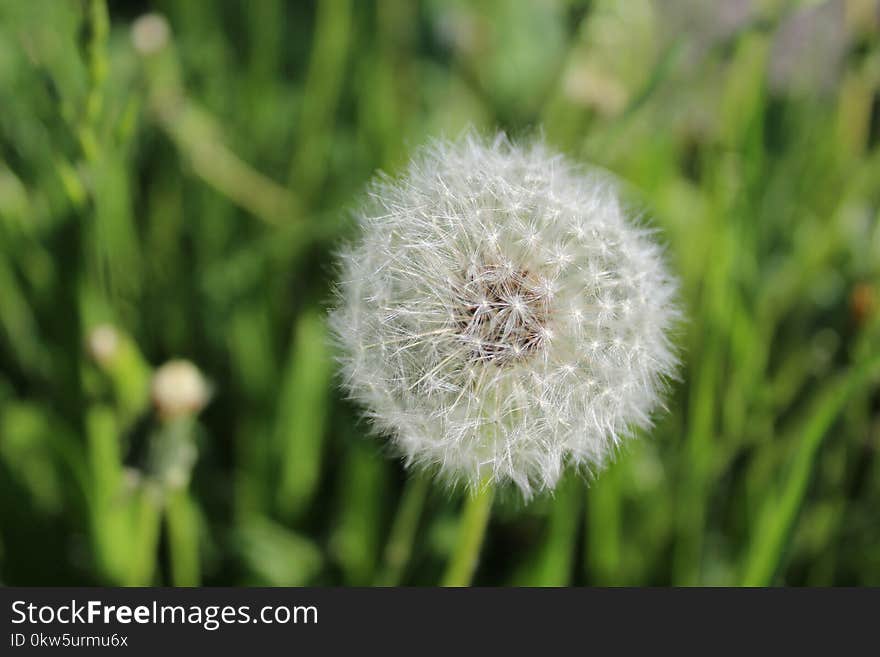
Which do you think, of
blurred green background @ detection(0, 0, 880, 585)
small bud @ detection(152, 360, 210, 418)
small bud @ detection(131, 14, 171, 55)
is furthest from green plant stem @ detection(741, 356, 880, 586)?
small bud @ detection(131, 14, 171, 55)

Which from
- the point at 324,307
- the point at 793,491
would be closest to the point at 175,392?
the point at 324,307

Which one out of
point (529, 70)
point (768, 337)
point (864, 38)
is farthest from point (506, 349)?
point (529, 70)

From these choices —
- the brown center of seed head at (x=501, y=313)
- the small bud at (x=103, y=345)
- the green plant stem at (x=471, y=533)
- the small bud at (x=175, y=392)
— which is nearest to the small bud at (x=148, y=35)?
the small bud at (x=103, y=345)

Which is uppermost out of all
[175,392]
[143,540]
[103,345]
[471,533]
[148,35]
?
[148,35]

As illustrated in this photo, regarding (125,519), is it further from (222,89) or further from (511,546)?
(222,89)

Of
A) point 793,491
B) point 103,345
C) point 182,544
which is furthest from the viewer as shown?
point 182,544

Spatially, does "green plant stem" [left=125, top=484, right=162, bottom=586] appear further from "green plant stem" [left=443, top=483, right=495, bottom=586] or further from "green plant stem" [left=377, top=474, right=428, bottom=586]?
"green plant stem" [left=443, top=483, right=495, bottom=586]

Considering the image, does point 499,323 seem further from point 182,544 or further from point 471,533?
point 182,544
